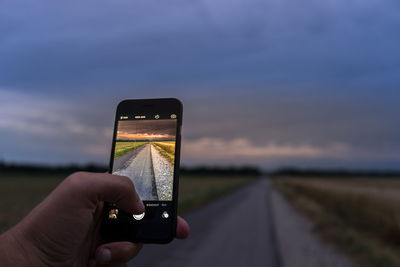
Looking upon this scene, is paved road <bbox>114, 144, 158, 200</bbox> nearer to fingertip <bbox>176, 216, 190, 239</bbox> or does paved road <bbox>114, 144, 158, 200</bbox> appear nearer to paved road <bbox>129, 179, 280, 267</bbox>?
fingertip <bbox>176, 216, 190, 239</bbox>

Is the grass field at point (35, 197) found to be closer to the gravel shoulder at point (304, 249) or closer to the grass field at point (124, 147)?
the grass field at point (124, 147)

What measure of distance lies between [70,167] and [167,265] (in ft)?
309

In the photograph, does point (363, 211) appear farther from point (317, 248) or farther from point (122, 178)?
point (122, 178)

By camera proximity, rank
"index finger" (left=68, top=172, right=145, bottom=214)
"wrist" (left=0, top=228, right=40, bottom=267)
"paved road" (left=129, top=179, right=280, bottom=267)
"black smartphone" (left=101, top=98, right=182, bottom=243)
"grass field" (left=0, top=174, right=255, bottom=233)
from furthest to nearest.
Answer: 1. "grass field" (left=0, top=174, right=255, bottom=233)
2. "paved road" (left=129, top=179, right=280, bottom=267)
3. "black smartphone" (left=101, top=98, right=182, bottom=243)
4. "index finger" (left=68, top=172, right=145, bottom=214)
5. "wrist" (left=0, top=228, right=40, bottom=267)

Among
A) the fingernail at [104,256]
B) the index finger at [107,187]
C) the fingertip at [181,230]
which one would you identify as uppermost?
the index finger at [107,187]

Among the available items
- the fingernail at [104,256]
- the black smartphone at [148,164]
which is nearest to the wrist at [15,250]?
the fingernail at [104,256]

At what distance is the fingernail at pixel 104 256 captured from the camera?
1942 millimetres

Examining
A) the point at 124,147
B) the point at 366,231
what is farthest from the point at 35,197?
the point at 124,147

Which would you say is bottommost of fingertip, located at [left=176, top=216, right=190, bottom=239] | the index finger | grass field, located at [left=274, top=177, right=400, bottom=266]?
grass field, located at [left=274, top=177, right=400, bottom=266]

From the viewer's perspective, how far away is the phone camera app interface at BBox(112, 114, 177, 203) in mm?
2199

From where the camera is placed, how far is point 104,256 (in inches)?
76.7

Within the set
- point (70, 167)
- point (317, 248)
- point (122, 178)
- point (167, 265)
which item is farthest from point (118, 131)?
point (70, 167)

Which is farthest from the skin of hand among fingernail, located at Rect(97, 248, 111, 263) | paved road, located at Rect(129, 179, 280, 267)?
paved road, located at Rect(129, 179, 280, 267)

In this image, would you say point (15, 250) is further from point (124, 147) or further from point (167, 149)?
point (167, 149)
